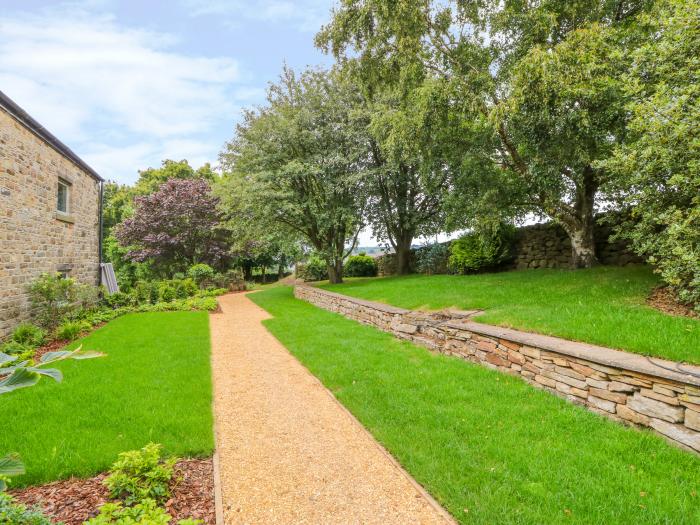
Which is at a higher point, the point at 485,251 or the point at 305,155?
the point at 305,155

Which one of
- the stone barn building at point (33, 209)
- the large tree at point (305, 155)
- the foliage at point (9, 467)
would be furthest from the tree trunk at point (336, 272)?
→ the foliage at point (9, 467)

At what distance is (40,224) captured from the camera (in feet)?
29.4

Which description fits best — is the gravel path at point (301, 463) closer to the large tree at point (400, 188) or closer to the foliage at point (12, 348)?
the foliage at point (12, 348)

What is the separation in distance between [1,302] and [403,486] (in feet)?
29.8

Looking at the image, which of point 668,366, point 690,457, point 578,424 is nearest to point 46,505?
point 578,424

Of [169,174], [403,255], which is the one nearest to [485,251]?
[403,255]

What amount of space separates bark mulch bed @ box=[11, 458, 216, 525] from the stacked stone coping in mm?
4103

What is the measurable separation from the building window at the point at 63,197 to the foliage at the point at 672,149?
13.5m

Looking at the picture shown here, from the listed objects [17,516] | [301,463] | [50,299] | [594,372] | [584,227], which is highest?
[584,227]

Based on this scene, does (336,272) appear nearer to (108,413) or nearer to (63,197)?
(63,197)

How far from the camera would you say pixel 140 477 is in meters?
2.99

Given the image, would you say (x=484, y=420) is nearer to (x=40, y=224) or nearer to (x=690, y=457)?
(x=690, y=457)

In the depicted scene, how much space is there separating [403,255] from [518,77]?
35.5 feet

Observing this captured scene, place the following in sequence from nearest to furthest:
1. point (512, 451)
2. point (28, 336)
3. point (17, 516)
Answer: point (17, 516) < point (512, 451) < point (28, 336)
